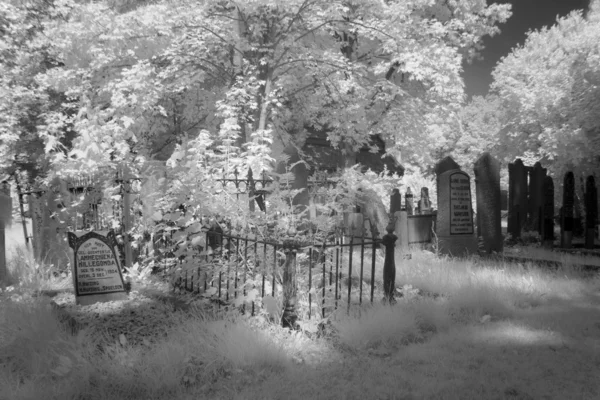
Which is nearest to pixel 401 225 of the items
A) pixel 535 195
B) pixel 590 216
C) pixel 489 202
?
pixel 489 202

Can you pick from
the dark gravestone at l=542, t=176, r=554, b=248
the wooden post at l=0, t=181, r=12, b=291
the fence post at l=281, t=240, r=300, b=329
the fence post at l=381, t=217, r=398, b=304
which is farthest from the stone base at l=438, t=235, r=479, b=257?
the wooden post at l=0, t=181, r=12, b=291

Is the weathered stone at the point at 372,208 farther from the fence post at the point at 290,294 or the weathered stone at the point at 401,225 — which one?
the fence post at the point at 290,294

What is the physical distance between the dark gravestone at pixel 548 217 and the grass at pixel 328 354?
6.05 meters

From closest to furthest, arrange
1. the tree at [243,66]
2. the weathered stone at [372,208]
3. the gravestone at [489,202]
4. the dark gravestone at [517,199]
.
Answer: the gravestone at [489,202], the weathered stone at [372,208], the tree at [243,66], the dark gravestone at [517,199]

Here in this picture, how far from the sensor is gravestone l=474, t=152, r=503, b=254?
1063 centimetres

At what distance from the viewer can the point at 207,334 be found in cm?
474

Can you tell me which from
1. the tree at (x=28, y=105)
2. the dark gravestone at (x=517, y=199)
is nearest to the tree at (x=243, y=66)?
the tree at (x=28, y=105)

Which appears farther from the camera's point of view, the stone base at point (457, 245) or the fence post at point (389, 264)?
the stone base at point (457, 245)

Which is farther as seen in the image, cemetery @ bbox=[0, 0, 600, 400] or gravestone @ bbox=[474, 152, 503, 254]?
gravestone @ bbox=[474, 152, 503, 254]

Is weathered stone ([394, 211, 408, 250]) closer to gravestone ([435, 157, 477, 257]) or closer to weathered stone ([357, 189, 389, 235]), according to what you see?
weathered stone ([357, 189, 389, 235])

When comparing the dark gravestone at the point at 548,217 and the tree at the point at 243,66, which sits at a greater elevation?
the tree at the point at 243,66

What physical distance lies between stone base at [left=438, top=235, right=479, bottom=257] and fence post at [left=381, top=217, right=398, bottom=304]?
439 cm

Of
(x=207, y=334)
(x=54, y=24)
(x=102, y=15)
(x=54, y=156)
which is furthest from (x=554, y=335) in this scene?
(x=54, y=24)

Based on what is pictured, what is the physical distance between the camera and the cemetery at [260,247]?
167 inches
